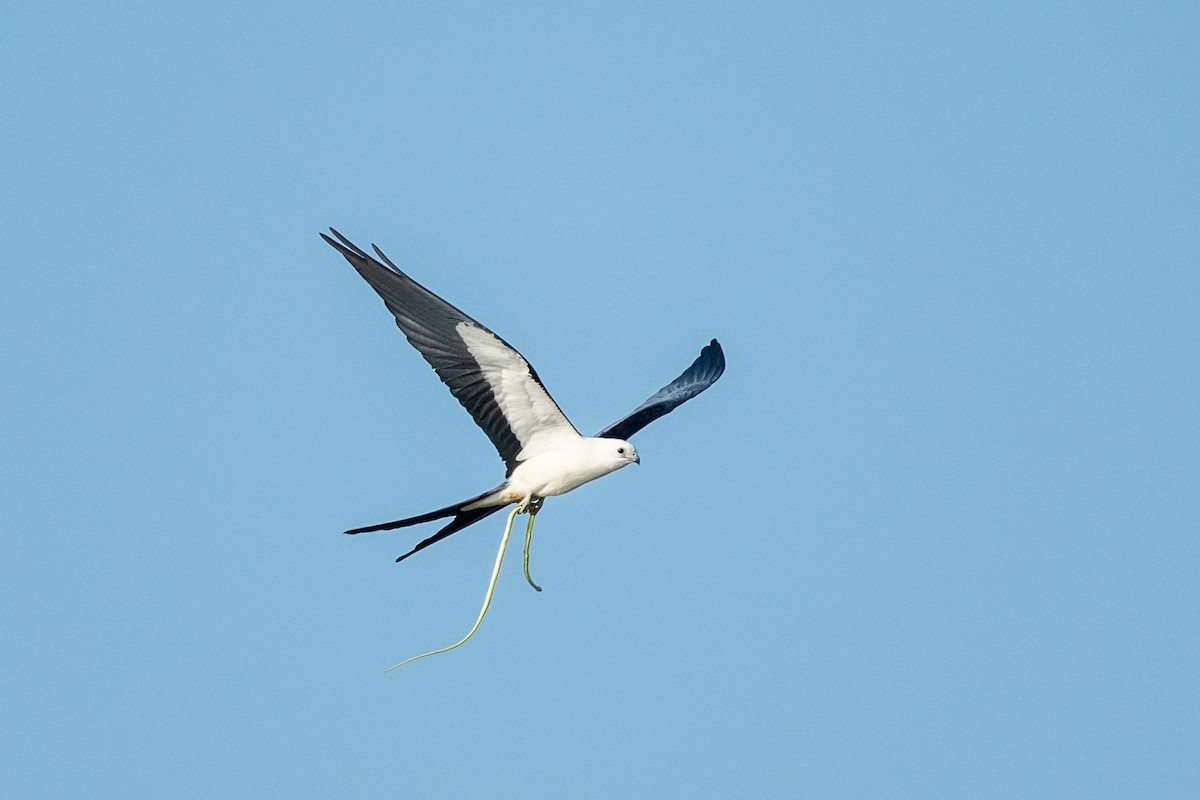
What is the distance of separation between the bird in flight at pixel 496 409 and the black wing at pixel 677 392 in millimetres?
781

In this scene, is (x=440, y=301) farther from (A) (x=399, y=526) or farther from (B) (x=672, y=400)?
(B) (x=672, y=400)

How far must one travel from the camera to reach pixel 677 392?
575 inches

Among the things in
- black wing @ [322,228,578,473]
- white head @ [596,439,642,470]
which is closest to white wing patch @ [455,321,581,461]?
black wing @ [322,228,578,473]

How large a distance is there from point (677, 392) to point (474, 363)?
2978mm

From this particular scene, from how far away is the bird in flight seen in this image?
11.7 m

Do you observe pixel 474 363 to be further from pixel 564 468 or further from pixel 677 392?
pixel 677 392

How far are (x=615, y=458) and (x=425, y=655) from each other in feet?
6.65

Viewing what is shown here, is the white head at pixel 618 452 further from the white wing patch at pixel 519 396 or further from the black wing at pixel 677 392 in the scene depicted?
the black wing at pixel 677 392

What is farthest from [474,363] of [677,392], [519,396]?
[677,392]

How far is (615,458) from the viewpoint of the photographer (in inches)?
477

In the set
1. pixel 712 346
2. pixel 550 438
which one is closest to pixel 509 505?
pixel 550 438

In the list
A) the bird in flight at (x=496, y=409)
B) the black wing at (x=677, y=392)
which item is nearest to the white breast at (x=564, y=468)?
the bird in flight at (x=496, y=409)

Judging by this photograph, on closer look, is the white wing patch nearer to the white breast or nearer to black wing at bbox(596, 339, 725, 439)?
the white breast

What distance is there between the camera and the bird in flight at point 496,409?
11688 mm
